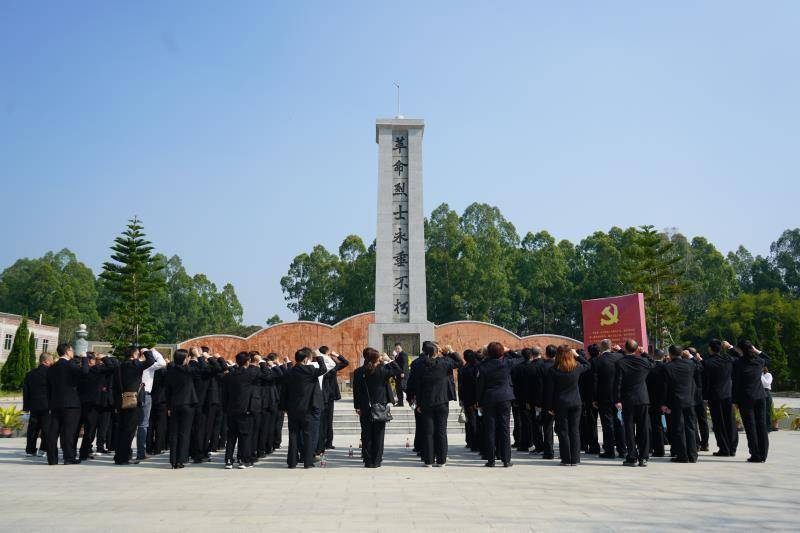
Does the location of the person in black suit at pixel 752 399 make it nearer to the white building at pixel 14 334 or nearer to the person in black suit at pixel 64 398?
the person in black suit at pixel 64 398

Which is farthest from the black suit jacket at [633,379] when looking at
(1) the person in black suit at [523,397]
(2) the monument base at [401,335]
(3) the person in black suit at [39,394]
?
(2) the monument base at [401,335]

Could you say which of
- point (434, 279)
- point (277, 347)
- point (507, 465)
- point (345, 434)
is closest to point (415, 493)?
point (507, 465)

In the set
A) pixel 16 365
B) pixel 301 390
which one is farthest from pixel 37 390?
pixel 16 365

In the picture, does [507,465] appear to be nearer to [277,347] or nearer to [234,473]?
[234,473]

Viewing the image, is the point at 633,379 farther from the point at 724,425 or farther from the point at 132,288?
the point at 132,288

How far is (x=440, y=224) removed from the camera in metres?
45.3

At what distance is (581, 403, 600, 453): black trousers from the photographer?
28.5 feet

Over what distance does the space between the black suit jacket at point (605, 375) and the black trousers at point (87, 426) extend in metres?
6.84

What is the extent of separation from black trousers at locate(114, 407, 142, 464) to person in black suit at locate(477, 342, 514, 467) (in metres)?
4.50

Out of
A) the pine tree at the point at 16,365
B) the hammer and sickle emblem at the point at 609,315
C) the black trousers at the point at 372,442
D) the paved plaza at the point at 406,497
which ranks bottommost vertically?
the paved plaza at the point at 406,497

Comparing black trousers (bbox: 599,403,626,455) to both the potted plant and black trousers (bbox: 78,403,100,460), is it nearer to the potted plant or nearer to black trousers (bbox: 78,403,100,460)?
black trousers (bbox: 78,403,100,460)

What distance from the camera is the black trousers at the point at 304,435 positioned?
7379 millimetres

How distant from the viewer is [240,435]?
7.45 metres

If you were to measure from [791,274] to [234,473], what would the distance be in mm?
54379
